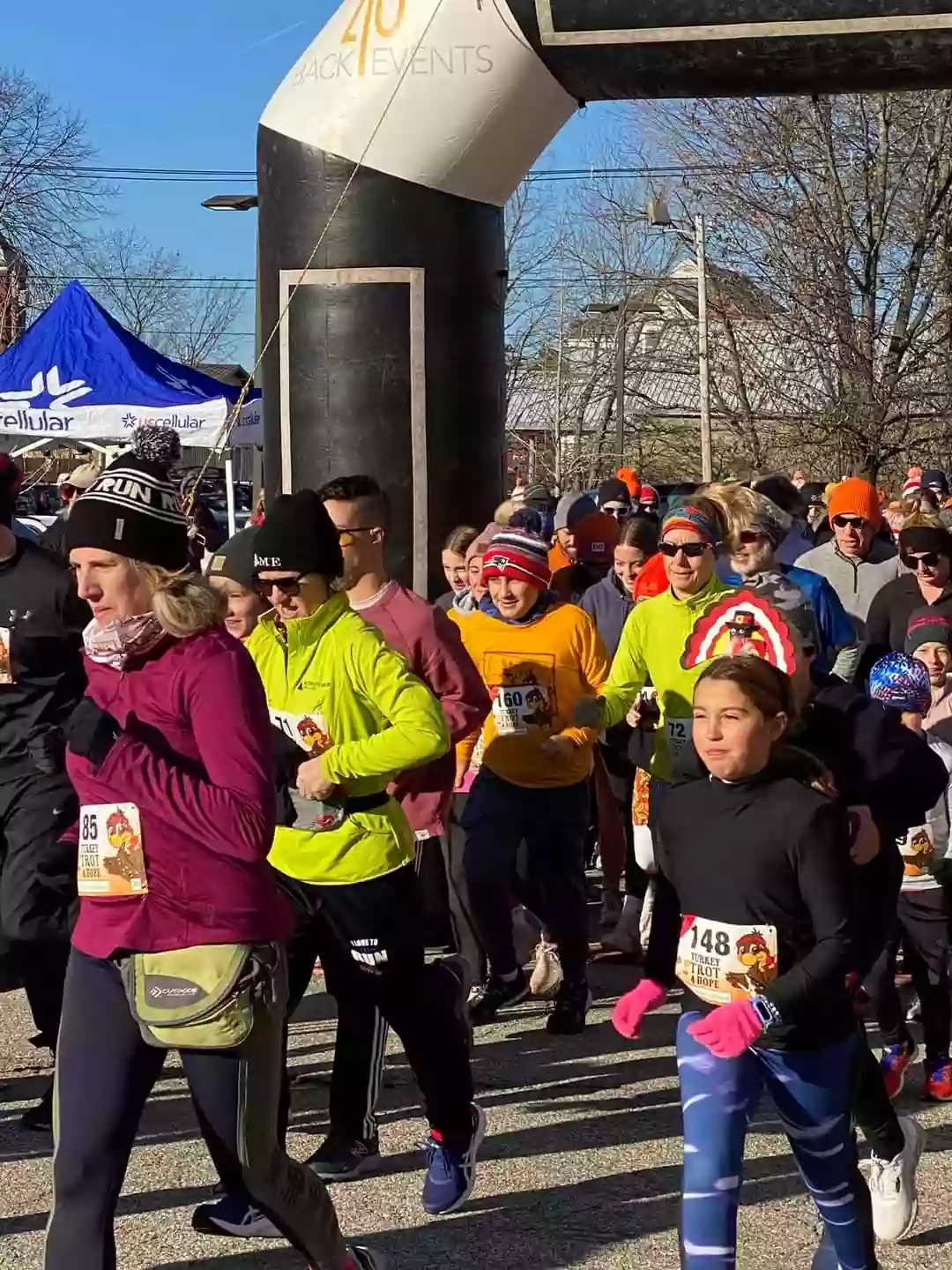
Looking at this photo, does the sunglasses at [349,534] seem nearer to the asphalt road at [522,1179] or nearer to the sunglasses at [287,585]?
the sunglasses at [287,585]

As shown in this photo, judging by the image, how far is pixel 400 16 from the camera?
7.00 meters

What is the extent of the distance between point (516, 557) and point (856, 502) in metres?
2.90

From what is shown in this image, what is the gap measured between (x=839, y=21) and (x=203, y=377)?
30.3 feet

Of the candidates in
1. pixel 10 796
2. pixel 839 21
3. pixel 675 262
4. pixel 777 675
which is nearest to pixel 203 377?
pixel 839 21

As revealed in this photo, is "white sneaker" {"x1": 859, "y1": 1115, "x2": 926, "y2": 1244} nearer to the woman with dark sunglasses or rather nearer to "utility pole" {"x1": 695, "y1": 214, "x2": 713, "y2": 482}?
the woman with dark sunglasses

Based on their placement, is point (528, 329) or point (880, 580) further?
point (528, 329)

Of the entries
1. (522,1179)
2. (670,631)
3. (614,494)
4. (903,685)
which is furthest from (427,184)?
(614,494)

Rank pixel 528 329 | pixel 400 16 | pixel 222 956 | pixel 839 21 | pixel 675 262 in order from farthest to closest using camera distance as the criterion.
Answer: pixel 528 329
pixel 675 262
pixel 400 16
pixel 839 21
pixel 222 956

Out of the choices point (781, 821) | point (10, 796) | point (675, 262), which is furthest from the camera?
point (675, 262)

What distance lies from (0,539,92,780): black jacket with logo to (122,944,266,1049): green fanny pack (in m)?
1.94

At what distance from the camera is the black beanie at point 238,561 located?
201 inches

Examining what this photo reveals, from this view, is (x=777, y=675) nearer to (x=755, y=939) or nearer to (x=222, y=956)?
(x=755, y=939)

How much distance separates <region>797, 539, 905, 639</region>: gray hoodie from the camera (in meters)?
8.48

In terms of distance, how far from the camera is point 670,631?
594 centimetres
